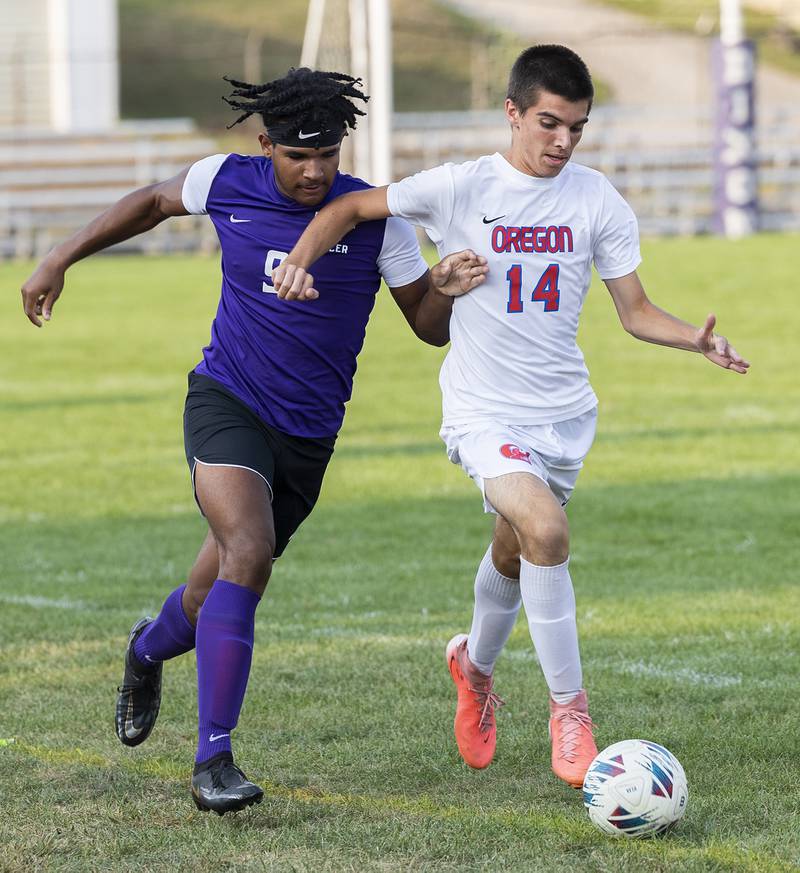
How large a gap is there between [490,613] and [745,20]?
182ft

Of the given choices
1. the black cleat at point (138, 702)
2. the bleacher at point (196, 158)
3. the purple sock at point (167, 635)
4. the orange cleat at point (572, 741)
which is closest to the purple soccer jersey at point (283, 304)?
the purple sock at point (167, 635)

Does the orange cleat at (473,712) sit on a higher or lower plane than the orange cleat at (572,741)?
lower

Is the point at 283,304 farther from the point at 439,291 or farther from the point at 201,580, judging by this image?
the point at 201,580

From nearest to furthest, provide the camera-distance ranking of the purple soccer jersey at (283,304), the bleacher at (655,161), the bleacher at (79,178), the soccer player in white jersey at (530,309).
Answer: the soccer player in white jersey at (530,309)
the purple soccer jersey at (283,304)
the bleacher at (79,178)
the bleacher at (655,161)

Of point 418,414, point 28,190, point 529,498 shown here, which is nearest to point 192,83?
point 28,190

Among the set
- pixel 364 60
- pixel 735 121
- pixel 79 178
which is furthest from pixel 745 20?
pixel 364 60

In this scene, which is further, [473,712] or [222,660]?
[473,712]

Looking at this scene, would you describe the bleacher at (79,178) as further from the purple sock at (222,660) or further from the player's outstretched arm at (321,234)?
the purple sock at (222,660)

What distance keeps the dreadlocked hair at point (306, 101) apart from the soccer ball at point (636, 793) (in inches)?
78.8

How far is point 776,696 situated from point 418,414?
8.62m

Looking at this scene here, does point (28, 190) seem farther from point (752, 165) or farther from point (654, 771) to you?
point (654, 771)

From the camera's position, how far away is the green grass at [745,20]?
5653 cm

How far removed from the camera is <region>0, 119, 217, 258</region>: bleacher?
32.2 metres

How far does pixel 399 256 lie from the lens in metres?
5.02
